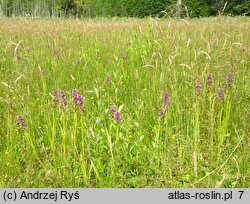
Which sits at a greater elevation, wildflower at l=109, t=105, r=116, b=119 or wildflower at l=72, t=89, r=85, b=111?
wildflower at l=72, t=89, r=85, b=111

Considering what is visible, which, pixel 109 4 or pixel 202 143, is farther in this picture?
pixel 109 4

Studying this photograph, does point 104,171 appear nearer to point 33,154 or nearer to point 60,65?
point 33,154

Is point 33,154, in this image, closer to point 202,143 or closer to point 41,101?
point 41,101

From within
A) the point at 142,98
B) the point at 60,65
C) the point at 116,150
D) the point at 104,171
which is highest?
the point at 60,65

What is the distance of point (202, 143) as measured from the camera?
2004mm

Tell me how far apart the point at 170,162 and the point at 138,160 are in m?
0.21

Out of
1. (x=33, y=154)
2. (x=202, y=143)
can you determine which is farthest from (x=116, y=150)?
(x=202, y=143)

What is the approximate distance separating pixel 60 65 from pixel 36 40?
71.8 inches

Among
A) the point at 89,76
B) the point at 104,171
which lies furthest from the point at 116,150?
the point at 89,76

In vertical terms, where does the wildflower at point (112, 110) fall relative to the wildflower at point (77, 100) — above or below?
below

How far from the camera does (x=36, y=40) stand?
4727 mm
